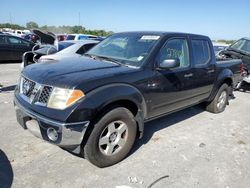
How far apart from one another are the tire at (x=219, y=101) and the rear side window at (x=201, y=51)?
107 cm

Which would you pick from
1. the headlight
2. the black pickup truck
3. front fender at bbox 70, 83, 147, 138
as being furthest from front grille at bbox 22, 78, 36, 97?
front fender at bbox 70, 83, 147, 138

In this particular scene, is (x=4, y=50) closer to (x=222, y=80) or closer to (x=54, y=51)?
(x=54, y=51)

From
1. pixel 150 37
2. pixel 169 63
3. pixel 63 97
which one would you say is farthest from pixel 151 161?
pixel 150 37

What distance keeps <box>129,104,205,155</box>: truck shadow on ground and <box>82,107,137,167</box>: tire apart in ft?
1.24

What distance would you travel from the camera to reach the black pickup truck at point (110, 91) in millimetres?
2793

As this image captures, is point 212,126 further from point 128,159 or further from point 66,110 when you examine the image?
point 66,110

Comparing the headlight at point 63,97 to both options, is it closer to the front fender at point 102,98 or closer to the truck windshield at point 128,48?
the front fender at point 102,98

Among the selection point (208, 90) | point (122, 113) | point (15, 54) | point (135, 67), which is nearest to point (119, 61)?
point (135, 67)

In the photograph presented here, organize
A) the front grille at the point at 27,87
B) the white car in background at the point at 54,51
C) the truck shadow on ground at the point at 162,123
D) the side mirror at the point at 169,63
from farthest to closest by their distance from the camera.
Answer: the white car in background at the point at 54,51 → the truck shadow on ground at the point at 162,123 → the side mirror at the point at 169,63 → the front grille at the point at 27,87

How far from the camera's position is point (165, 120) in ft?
16.8

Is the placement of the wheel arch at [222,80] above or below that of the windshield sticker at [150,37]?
below

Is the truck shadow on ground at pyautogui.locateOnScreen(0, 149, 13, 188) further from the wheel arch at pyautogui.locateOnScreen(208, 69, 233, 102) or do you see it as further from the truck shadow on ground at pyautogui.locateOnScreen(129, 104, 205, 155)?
the wheel arch at pyautogui.locateOnScreen(208, 69, 233, 102)

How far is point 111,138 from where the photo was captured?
10.7 ft

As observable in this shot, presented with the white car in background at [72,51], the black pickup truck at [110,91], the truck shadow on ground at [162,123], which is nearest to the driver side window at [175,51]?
the black pickup truck at [110,91]
